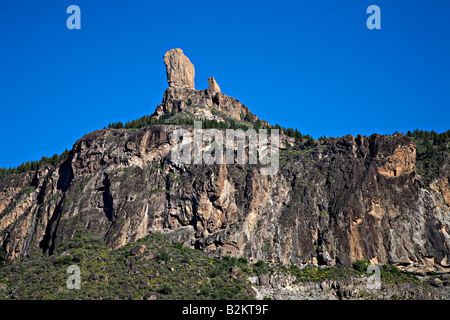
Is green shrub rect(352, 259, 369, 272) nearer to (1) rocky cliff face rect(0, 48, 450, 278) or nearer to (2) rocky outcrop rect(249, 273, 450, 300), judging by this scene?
(1) rocky cliff face rect(0, 48, 450, 278)

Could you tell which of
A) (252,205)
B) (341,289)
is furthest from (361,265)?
(252,205)

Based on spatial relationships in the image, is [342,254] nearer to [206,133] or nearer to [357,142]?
[357,142]

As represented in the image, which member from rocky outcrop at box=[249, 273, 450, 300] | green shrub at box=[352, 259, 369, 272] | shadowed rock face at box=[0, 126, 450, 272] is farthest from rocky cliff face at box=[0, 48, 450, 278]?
rocky outcrop at box=[249, 273, 450, 300]

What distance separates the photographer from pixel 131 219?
542 feet

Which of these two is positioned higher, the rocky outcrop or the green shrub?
the green shrub

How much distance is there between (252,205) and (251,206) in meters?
0.42

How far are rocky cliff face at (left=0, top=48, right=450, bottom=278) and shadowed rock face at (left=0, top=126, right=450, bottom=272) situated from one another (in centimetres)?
26

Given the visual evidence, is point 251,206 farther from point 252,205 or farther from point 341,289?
point 341,289

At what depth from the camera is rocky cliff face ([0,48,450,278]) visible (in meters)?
162

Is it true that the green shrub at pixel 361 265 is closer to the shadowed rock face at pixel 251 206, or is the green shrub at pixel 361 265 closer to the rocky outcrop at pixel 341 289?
the shadowed rock face at pixel 251 206

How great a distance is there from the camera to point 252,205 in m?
168

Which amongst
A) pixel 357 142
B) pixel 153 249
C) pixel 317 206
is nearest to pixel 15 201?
pixel 153 249
